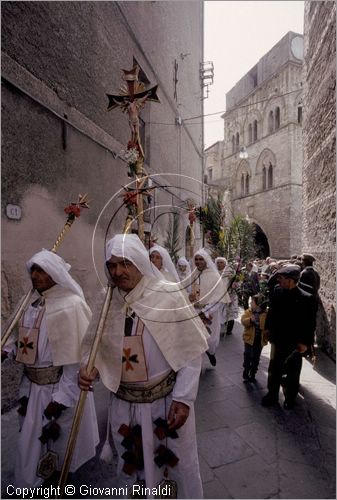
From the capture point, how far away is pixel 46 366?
9.46 feet

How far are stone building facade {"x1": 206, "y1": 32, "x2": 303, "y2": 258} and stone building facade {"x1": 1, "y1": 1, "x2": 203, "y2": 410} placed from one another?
15562mm

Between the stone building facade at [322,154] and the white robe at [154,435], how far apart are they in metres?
4.67

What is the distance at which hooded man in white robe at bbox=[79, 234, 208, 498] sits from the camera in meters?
2.34

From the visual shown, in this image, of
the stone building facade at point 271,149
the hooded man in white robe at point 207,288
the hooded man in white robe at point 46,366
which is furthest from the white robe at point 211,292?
the stone building facade at point 271,149

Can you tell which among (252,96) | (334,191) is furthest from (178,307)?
(252,96)

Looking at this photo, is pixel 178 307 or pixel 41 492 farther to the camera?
pixel 41 492

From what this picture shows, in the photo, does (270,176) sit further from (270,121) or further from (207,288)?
(207,288)

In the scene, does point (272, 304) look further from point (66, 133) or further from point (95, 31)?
point (95, 31)

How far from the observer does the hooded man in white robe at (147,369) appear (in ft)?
7.69

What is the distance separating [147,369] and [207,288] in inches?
132

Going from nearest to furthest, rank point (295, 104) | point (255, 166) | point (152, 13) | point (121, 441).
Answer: point (121, 441) < point (152, 13) < point (295, 104) < point (255, 166)

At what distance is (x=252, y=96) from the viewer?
30.0m

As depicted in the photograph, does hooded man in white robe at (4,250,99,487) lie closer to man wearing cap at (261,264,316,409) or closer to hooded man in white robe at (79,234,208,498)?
hooded man in white robe at (79,234,208,498)

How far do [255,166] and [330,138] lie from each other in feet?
78.3
